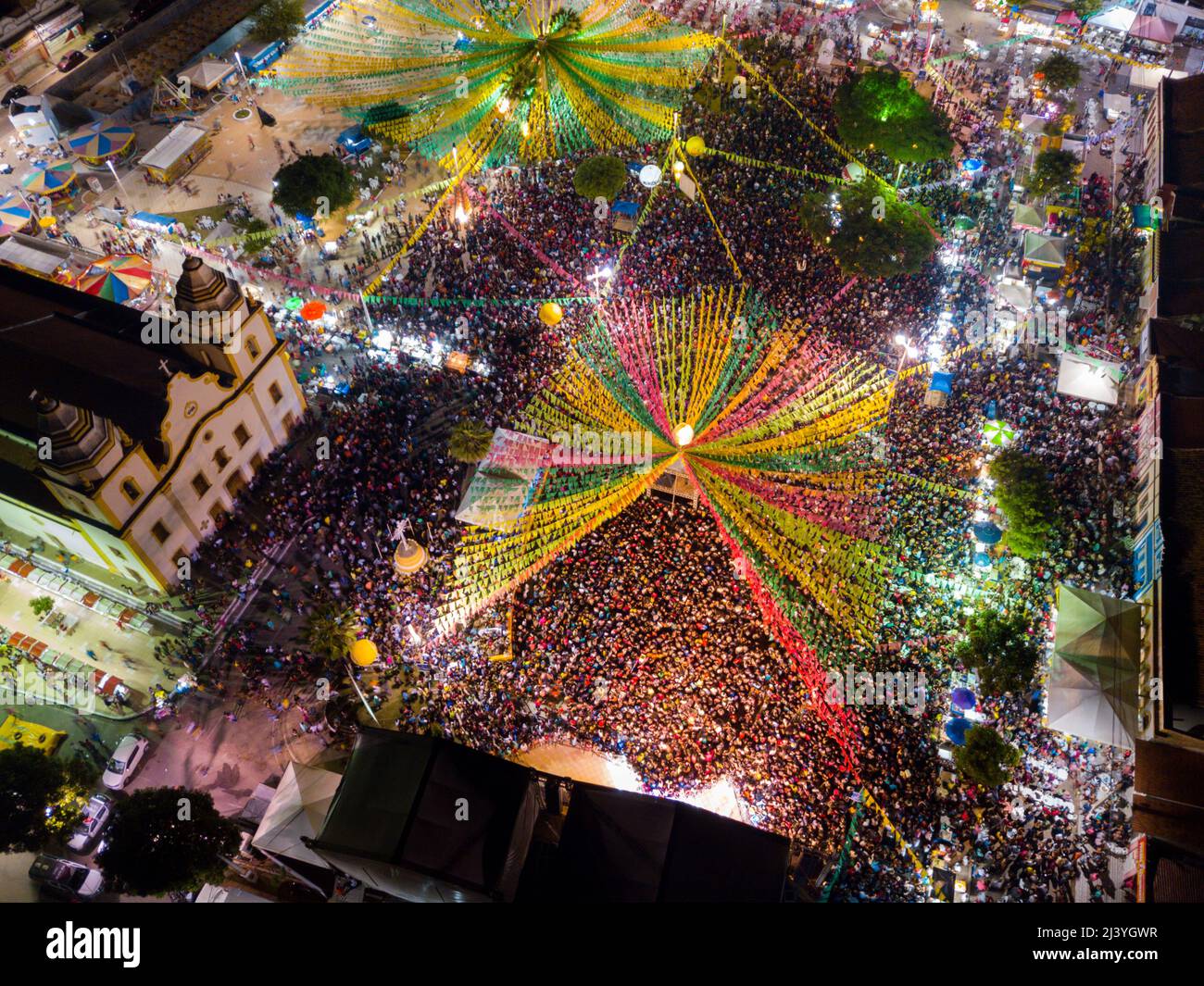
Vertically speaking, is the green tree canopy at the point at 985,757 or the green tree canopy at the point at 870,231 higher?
the green tree canopy at the point at 870,231

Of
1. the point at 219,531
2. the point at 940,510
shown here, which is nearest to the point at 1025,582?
the point at 940,510

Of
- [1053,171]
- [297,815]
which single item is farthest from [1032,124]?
[297,815]

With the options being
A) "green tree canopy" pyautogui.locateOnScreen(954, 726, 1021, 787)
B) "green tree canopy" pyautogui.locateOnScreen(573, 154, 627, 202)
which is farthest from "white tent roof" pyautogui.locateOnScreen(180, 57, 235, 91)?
"green tree canopy" pyautogui.locateOnScreen(954, 726, 1021, 787)

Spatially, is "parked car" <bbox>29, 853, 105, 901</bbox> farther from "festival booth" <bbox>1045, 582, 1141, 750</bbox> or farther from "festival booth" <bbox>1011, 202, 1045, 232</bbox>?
"festival booth" <bbox>1011, 202, 1045, 232</bbox>

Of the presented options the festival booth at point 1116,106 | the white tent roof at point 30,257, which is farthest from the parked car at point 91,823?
the festival booth at point 1116,106

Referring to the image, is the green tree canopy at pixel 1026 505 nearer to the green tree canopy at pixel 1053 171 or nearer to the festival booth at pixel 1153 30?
the green tree canopy at pixel 1053 171
